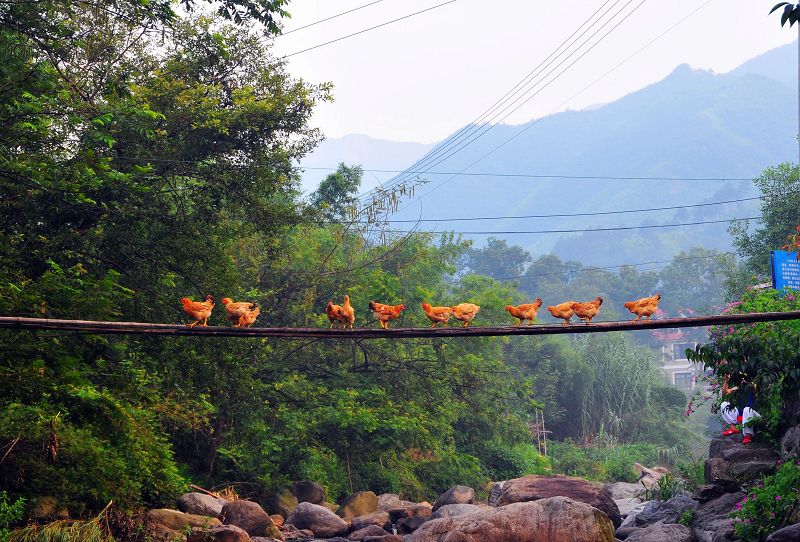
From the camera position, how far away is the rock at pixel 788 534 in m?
12.5

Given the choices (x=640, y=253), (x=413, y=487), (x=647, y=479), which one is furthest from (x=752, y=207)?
(x=413, y=487)

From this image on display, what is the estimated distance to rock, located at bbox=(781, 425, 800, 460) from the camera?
1537 centimetres

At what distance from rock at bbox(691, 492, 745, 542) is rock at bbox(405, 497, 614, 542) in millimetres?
1669

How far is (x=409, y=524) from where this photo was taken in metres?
22.8

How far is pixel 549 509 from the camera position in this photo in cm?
1692

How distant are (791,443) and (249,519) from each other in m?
11.0

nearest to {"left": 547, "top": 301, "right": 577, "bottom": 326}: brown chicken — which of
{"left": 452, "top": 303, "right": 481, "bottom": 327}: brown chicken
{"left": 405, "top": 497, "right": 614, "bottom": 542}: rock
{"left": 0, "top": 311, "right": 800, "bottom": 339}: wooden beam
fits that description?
{"left": 452, "top": 303, "right": 481, "bottom": 327}: brown chicken

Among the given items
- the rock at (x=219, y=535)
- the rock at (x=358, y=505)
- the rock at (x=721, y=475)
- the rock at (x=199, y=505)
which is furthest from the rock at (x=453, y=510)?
the rock at (x=219, y=535)

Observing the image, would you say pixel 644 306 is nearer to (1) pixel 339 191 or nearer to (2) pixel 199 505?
(2) pixel 199 505

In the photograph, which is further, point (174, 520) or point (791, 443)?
point (174, 520)

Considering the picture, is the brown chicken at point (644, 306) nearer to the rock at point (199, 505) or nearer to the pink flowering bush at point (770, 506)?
the pink flowering bush at point (770, 506)

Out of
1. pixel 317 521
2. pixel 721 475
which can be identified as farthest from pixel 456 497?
pixel 721 475

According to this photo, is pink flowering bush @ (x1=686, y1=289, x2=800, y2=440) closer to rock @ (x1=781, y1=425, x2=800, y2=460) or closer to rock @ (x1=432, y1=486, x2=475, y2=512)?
rock @ (x1=781, y1=425, x2=800, y2=460)

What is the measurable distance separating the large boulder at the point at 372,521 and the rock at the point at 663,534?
7.09 meters
